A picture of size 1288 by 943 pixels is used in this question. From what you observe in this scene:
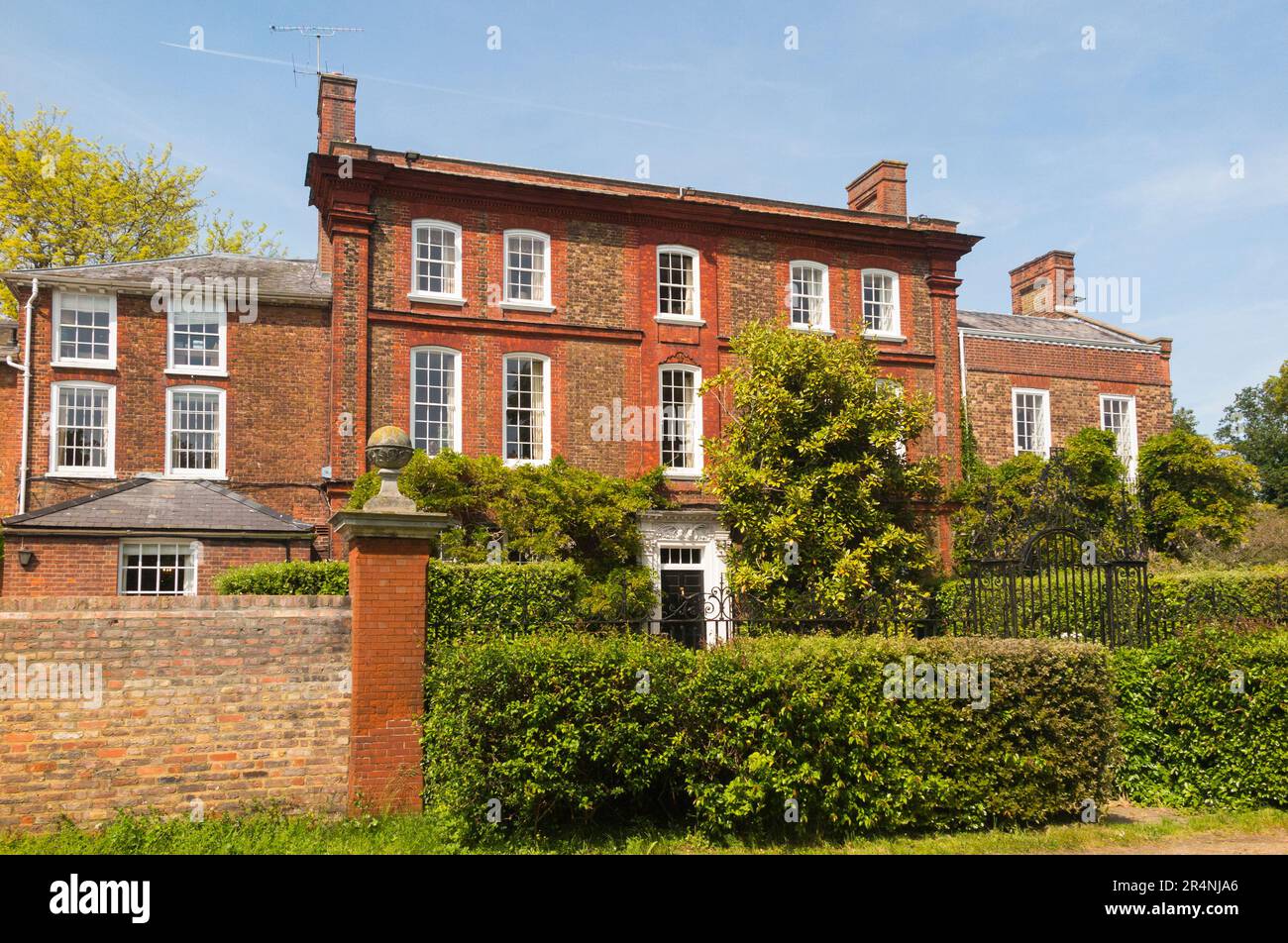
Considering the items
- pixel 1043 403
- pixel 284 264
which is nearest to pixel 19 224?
pixel 284 264

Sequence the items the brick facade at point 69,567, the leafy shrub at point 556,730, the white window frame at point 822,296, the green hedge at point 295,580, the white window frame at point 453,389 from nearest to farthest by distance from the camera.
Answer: the leafy shrub at point 556,730, the green hedge at point 295,580, the brick facade at point 69,567, the white window frame at point 453,389, the white window frame at point 822,296

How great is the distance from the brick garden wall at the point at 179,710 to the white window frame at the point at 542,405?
40.6ft

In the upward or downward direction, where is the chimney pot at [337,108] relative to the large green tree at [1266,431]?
upward

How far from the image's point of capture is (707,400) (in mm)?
23344

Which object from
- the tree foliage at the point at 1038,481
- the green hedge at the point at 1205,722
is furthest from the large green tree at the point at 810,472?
the green hedge at the point at 1205,722

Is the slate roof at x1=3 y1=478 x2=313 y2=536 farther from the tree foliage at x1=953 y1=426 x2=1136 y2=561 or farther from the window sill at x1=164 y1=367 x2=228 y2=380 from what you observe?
the tree foliage at x1=953 y1=426 x2=1136 y2=561

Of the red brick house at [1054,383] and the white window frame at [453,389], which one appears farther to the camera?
the red brick house at [1054,383]

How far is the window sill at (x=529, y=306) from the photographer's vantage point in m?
22.2

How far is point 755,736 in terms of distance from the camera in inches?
352

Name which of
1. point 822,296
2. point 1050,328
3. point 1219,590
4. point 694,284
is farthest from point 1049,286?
point 1219,590

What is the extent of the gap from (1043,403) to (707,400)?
33.2 ft

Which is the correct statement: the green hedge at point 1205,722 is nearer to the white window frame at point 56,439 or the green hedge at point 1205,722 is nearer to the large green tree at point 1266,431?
the white window frame at point 56,439

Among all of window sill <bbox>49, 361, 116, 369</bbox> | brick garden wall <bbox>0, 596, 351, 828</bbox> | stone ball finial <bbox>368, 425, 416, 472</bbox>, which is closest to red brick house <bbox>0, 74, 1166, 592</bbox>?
window sill <bbox>49, 361, 116, 369</bbox>
